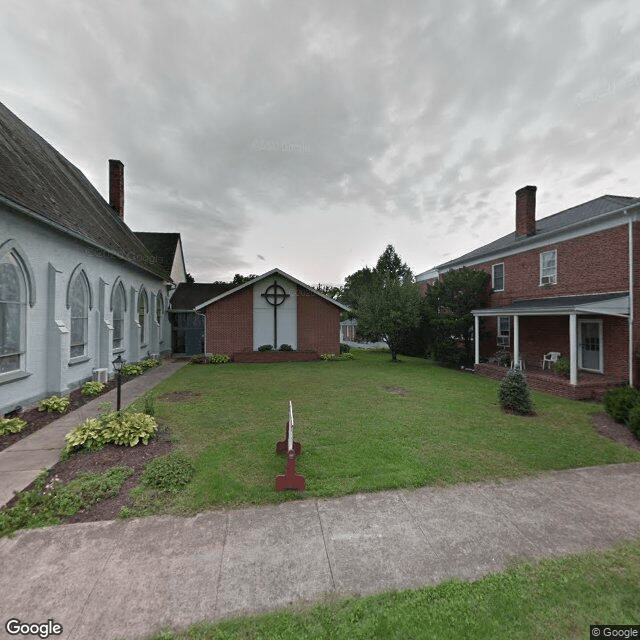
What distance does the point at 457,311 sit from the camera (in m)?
18.3

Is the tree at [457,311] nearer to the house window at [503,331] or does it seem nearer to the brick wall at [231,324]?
the house window at [503,331]

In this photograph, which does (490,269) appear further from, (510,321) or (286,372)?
(286,372)

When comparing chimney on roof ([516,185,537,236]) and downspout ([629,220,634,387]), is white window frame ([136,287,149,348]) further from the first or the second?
downspout ([629,220,634,387])

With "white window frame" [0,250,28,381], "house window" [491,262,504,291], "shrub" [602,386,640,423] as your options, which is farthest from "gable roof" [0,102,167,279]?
"house window" [491,262,504,291]

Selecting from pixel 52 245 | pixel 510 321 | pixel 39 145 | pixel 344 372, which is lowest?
pixel 344 372

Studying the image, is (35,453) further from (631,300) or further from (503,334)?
(503,334)

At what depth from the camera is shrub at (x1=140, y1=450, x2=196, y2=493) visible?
4449 millimetres

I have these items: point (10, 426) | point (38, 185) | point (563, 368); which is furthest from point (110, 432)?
point (563, 368)

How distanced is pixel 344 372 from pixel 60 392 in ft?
35.8

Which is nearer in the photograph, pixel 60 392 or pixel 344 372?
pixel 60 392

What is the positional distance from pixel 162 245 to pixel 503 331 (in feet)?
84.9

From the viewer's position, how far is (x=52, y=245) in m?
9.36

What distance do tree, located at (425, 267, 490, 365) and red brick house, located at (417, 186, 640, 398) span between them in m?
0.90

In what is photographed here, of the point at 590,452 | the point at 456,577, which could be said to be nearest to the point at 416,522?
the point at 456,577
